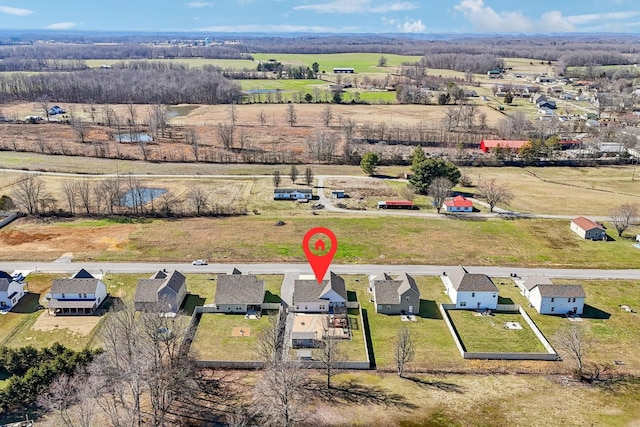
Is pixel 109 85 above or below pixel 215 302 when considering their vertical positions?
A: above

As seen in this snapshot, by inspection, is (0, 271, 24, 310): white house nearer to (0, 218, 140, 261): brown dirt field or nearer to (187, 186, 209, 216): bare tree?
(0, 218, 140, 261): brown dirt field

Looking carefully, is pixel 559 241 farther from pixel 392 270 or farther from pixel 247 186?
pixel 247 186

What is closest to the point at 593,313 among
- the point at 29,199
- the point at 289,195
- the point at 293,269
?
the point at 293,269

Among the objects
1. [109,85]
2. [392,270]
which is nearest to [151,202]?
[392,270]

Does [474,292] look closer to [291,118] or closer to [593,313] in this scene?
[593,313]

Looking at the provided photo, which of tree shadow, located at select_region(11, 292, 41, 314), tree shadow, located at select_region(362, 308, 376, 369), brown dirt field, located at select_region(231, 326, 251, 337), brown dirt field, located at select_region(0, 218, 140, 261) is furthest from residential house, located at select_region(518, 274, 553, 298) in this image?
tree shadow, located at select_region(11, 292, 41, 314)

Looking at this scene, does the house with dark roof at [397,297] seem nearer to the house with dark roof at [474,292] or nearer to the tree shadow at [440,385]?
the house with dark roof at [474,292]
